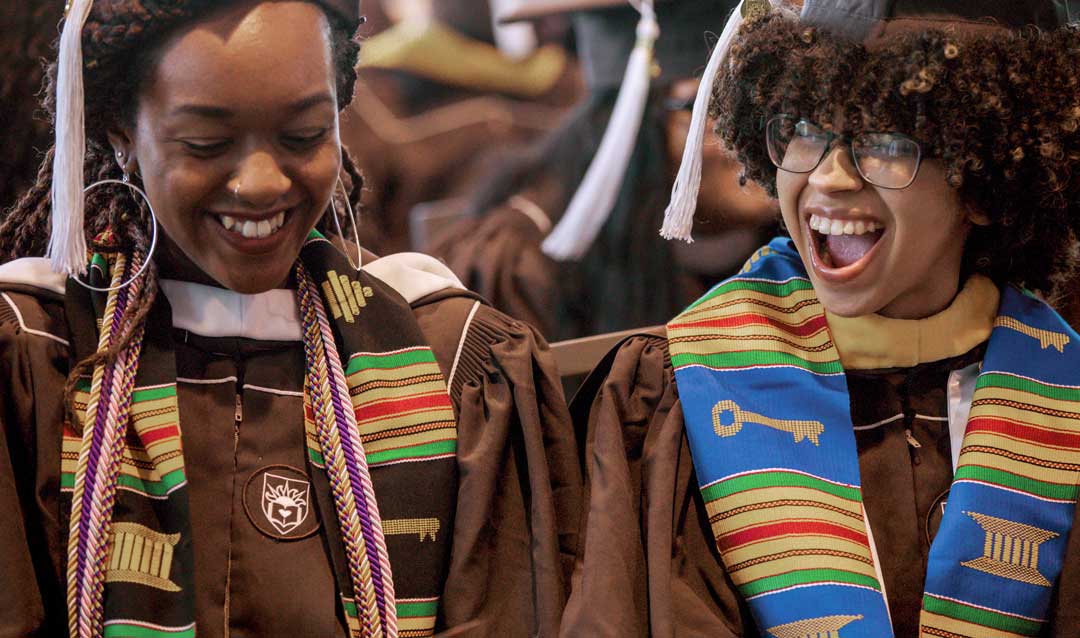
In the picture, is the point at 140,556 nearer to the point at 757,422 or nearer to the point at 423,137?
the point at 757,422

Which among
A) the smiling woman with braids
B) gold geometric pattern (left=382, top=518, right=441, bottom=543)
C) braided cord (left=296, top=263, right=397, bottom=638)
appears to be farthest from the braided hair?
gold geometric pattern (left=382, top=518, right=441, bottom=543)

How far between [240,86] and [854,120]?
0.73 meters

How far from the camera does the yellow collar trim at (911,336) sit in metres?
1.64

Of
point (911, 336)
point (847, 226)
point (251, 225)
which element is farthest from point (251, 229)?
point (911, 336)

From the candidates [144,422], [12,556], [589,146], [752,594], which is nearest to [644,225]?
[589,146]

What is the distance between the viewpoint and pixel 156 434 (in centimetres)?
147

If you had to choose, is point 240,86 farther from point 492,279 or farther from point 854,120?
point 492,279

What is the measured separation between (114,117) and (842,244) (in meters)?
0.90

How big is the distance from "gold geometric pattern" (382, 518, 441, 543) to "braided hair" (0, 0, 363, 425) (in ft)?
1.24

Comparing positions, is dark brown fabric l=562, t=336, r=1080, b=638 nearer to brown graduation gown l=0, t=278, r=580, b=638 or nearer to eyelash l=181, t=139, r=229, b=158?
brown graduation gown l=0, t=278, r=580, b=638

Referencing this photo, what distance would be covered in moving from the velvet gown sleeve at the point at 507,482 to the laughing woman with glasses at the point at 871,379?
46 millimetres

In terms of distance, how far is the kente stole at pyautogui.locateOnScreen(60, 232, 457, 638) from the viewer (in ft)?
4.65

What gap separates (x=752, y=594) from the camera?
60.4 inches

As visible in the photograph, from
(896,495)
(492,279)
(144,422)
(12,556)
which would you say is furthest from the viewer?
(492,279)
